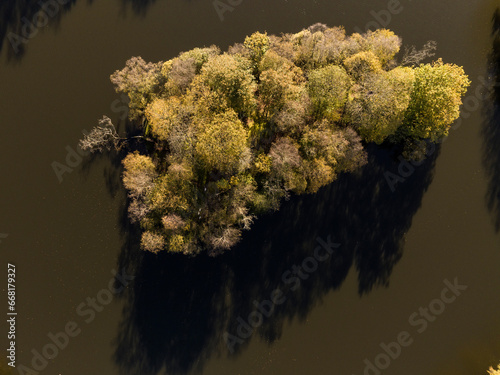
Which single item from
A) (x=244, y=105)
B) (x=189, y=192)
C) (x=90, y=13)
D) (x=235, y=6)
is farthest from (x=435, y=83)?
(x=90, y=13)

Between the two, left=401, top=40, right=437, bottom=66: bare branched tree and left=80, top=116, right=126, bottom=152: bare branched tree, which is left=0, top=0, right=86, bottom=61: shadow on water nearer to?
left=80, top=116, right=126, bottom=152: bare branched tree

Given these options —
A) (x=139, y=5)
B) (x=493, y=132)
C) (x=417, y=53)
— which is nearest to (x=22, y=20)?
(x=139, y=5)

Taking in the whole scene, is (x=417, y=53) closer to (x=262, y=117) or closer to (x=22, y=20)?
(x=262, y=117)

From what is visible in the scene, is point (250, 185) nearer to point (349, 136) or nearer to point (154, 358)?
point (349, 136)

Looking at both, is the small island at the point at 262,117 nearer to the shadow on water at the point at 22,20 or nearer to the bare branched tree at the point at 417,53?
the bare branched tree at the point at 417,53

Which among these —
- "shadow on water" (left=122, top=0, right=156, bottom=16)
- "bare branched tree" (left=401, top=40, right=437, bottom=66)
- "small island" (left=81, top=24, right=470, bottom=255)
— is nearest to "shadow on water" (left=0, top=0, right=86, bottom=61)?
"shadow on water" (left=122, top=0, right=156, bottom=16)

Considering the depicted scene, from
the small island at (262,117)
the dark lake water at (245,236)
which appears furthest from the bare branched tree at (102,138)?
the small island at (262,117)
